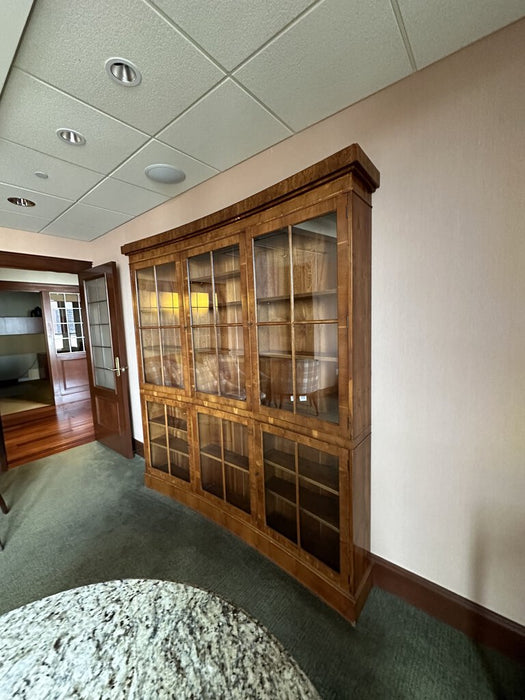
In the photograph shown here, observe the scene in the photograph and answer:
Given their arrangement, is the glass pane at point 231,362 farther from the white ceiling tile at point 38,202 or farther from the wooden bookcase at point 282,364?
the white ceiling tile at point 38,202

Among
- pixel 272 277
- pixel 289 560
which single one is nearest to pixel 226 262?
pixel 272 277

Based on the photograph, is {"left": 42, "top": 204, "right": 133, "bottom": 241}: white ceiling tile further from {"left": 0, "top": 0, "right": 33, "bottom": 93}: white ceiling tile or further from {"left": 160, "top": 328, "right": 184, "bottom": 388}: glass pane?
{"left": 0, "top": 0, "right": 33, "bottom": 93}: white ceiling tile

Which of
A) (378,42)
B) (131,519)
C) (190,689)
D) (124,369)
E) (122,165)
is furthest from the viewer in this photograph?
(124,369)

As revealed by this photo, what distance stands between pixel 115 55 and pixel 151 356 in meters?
1.93

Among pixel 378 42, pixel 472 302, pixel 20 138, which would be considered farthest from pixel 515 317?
pixel 20 138

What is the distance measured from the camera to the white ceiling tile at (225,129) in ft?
4.79

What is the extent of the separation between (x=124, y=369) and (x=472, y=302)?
3.26 m

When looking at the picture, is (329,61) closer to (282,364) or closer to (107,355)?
(282,364)

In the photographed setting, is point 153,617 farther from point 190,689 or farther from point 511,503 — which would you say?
point 511,503

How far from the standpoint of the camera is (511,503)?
1.27 metres

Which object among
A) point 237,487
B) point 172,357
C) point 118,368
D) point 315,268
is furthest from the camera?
point 118,368

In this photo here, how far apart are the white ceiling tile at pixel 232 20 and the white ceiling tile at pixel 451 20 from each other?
1.37ft

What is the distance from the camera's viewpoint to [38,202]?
2533 mm

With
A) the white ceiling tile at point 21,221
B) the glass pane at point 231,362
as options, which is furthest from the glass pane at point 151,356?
the white ceiling tile at point 21,221
